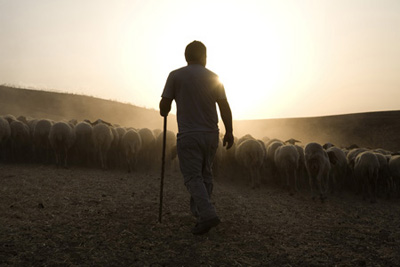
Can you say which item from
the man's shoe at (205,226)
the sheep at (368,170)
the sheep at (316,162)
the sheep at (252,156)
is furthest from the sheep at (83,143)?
the sheep at (368,170)

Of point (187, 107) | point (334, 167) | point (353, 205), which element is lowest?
point (353, 205)

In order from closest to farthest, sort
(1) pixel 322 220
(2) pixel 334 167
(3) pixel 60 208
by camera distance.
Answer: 1. (3) pixel 60 208
2. (1) pixel 322 220
3. (2) pixel 334 167

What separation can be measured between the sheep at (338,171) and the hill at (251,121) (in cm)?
1711

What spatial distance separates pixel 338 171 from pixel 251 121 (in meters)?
27.6

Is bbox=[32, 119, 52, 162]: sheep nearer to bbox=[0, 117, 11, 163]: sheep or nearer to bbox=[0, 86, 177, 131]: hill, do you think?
bbox=[0, 117, 11, 163]: sheep

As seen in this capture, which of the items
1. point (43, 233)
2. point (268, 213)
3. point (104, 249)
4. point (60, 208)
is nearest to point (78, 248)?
point (104, 249)

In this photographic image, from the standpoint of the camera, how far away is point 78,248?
13.0ft

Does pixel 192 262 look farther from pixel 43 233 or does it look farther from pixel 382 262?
pixel 382 262

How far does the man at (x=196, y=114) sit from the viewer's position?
449 cm

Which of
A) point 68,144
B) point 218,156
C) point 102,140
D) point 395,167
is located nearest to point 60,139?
point 68,144

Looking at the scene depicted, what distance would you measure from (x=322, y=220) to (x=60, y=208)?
5016 millimetres

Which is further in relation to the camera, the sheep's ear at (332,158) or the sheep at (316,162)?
the sheep's ear at (332,158)

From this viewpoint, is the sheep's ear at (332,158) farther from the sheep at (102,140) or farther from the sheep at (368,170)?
the sheep at (102,140)

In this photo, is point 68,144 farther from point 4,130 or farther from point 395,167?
point 395,167
